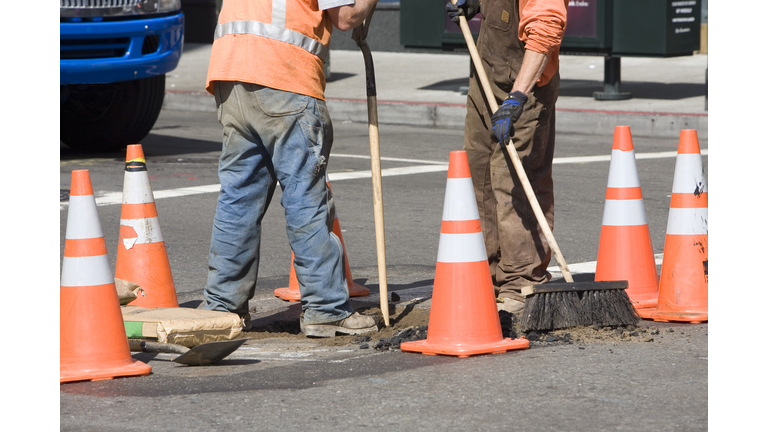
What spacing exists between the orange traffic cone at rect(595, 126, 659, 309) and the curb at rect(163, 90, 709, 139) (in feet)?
23.4

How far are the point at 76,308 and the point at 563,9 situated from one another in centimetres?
250

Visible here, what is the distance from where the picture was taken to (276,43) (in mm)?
4453

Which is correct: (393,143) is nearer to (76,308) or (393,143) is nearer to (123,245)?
(123,245)

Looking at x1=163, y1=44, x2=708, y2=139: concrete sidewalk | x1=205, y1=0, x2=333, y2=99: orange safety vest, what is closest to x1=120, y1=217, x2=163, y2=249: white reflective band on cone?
x1=205, y1=0, x2=333, y2=99: orange safety vest

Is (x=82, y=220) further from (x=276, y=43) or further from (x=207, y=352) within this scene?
(x=276, y=43)

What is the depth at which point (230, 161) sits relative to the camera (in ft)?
15.3

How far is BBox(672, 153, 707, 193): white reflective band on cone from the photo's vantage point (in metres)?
4.90

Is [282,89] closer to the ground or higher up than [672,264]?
higher up

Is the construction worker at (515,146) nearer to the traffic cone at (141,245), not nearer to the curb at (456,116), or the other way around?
the traffic cone at (141,245)

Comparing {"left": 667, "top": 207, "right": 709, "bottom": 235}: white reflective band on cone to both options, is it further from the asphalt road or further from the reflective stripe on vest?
the reflective stripe on vest

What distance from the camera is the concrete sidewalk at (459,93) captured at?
12.8 metres

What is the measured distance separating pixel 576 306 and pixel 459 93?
11.2 m

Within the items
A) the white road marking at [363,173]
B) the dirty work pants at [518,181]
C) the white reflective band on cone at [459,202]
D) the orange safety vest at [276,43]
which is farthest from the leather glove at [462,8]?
the white road marking at [363,173]

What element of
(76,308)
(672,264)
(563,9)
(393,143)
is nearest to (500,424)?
(76,308)
